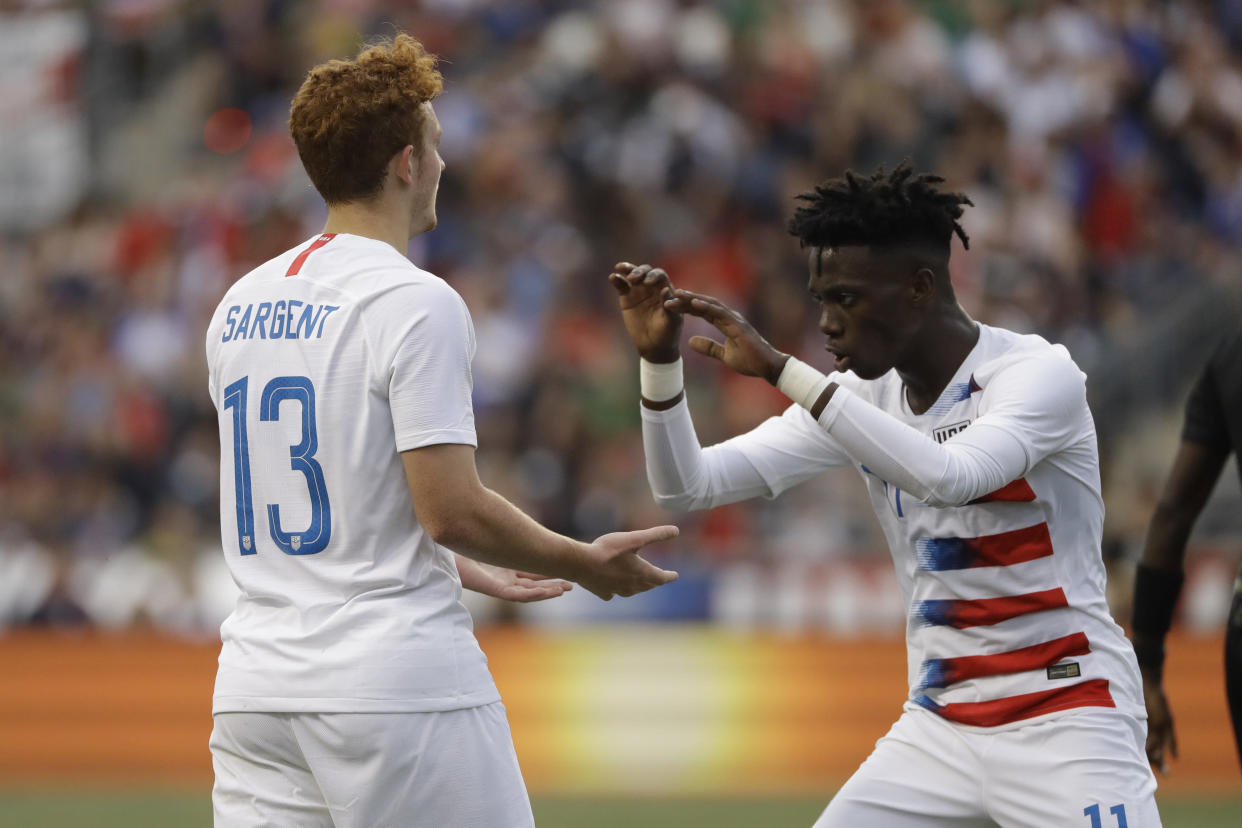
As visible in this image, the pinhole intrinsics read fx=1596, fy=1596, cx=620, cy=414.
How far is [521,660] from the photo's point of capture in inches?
406

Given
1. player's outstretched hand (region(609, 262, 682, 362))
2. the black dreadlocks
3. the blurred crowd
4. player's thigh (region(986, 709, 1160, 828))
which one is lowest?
player's thigh (region(986, 709, 1160, 828))

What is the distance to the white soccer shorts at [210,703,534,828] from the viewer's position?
10.9ft

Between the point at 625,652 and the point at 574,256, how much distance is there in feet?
13.5

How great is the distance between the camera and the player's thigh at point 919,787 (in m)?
4.21

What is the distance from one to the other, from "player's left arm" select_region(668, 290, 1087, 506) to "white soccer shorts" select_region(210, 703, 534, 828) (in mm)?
1128

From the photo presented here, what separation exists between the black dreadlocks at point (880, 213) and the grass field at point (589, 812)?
5152 mm

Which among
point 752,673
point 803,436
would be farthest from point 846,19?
point 803,436

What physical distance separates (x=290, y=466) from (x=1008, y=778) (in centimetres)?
201

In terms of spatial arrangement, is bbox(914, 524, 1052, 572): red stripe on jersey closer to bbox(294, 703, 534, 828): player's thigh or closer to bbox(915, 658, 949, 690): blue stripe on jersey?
bbox(915, 658, 949, 690): blue stripe on jersey

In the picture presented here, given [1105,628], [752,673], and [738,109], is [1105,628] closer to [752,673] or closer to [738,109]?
Answer: [752,673]

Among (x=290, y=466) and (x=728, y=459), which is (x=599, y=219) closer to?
(x=728, y=459)

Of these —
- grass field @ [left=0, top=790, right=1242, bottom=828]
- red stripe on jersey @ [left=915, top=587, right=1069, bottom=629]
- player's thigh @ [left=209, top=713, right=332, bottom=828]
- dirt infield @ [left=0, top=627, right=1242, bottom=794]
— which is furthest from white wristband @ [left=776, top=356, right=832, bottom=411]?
dirt infield @ [left=0, top=627, right=1242, bottom=794]

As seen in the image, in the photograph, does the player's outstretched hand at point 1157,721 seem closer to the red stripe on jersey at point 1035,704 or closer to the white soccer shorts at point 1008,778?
the white soccer shorts at point 1008,778

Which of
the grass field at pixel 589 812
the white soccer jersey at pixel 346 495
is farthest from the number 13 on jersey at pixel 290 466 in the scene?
the grass field at pixel 589 812
